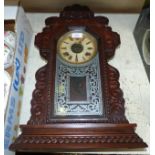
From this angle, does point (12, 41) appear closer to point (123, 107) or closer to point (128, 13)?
point (123, 107)

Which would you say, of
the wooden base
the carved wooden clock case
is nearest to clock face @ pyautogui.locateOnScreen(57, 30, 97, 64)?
the carved wooden clock case

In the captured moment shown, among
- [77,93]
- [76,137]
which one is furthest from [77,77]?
[76,137]

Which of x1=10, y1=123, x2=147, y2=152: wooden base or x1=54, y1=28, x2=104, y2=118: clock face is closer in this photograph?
x1=10, y1=123, x2=147, y2=152: wooden base

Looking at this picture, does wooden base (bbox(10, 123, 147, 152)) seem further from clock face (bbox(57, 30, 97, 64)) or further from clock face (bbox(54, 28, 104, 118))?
clock face (bbox(57, 30, 97, 64))

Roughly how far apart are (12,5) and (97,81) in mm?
614

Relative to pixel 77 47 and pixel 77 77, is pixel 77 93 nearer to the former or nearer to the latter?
pixel 77 77

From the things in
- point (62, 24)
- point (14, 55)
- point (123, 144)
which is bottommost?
point (123, 144)

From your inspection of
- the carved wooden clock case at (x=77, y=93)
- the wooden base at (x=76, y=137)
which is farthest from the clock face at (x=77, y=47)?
the wooden base at (x=76, y=137)

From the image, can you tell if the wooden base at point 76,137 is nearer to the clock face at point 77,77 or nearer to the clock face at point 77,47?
the clock face at point 77,77

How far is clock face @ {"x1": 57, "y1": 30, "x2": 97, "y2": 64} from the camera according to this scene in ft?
4.42

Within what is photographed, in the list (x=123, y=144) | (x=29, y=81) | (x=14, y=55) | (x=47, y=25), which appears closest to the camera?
(x=123, y=144)

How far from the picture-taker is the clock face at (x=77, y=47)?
1.35 meters
